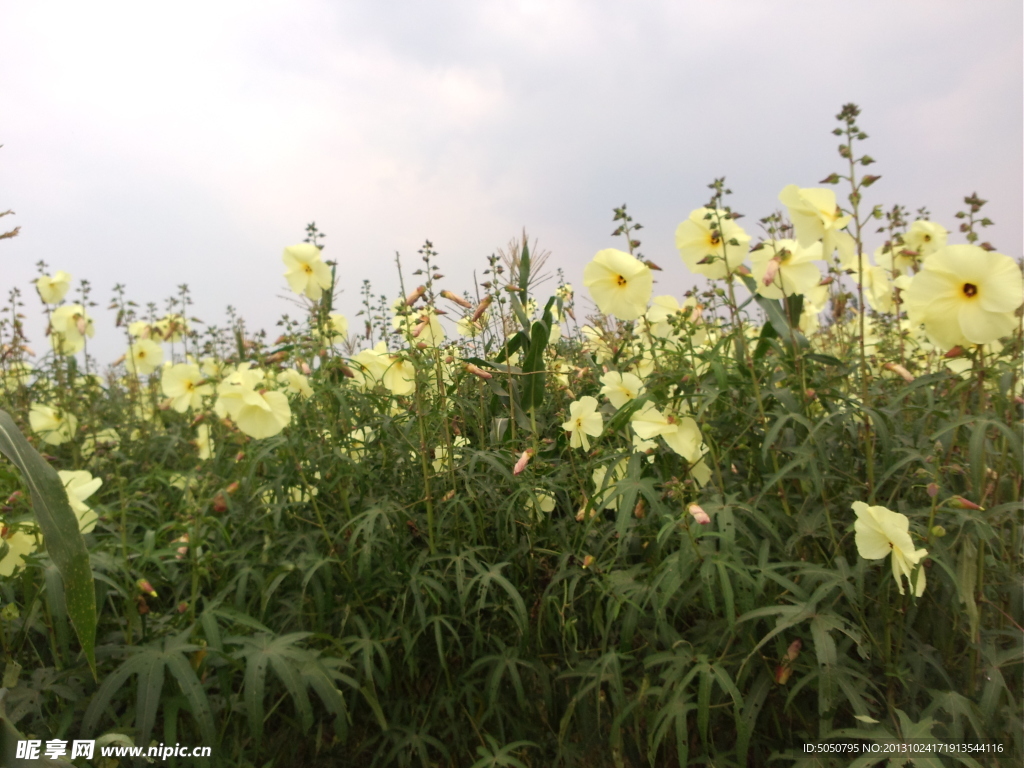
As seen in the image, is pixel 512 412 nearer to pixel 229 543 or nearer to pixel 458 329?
pixel 458 329

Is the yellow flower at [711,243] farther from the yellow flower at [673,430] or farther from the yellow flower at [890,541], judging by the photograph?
the yellow flower at [890,541]

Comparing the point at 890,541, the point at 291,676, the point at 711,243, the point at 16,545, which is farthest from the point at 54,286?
the point at 890,541

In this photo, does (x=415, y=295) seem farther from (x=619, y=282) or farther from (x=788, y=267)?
(x=788, y=267)

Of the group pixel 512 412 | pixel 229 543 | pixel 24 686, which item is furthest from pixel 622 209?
pixel 24 686

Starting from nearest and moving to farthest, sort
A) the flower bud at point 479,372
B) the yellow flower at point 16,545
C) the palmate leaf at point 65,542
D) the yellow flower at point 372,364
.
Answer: the palmate leaf at point 65,542, the yellow flower at point 16,545, the flower bud at point 479,372, the yellow flower at point 372,364

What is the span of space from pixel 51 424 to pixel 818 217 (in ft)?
10.9

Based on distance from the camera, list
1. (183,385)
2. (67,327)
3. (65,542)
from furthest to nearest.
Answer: (67,327)
(183,385)
(65,542)

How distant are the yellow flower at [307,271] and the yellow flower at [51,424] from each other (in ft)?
4.99

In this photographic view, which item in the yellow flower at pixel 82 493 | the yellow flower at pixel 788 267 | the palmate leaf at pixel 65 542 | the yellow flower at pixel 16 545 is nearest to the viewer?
the palmate leaf at pixel 65 542

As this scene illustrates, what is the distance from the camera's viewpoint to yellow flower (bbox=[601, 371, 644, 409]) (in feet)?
6.55

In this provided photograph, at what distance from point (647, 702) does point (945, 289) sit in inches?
46.8

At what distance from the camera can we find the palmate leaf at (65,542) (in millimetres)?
803

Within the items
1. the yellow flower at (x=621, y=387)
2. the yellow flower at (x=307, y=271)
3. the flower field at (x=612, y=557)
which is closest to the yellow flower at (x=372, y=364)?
the flower field at (x=612, y=557)

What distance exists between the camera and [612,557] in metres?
1.98
